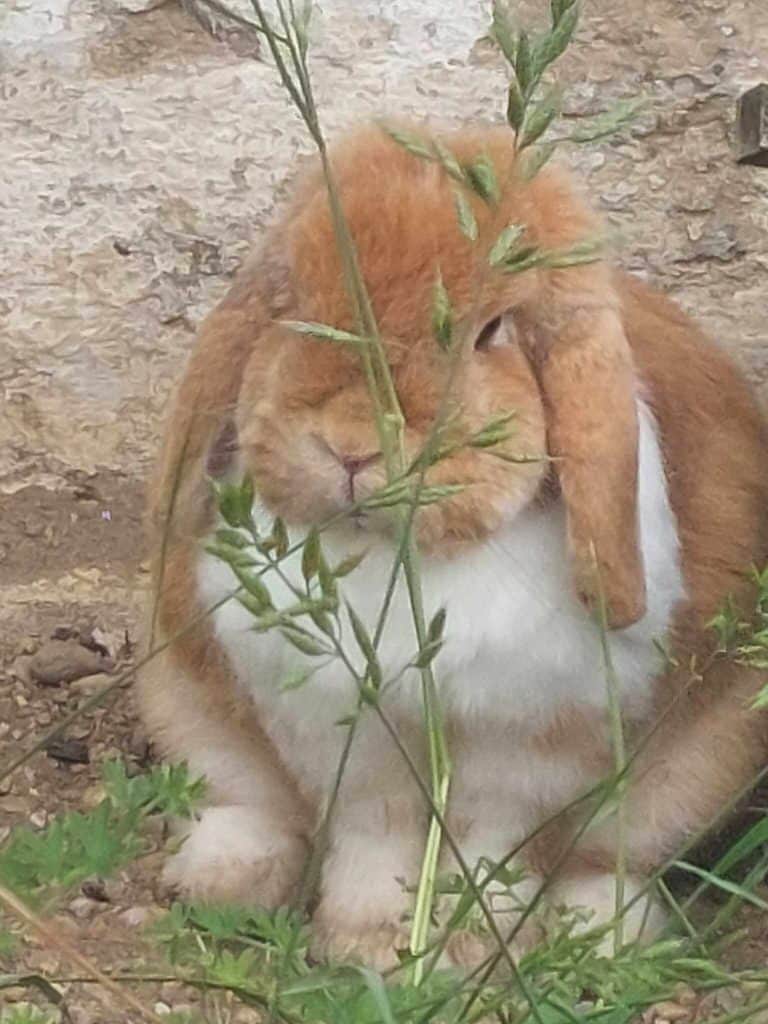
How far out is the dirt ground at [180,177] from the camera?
270cm

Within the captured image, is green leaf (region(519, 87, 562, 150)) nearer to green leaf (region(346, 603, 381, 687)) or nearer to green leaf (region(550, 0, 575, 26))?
green leaf (region(550, 0, 575, 26))

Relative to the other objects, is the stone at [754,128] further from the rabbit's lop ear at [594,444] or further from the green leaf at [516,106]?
the green leaf at [516,106]

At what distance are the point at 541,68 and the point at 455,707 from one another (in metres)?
0.79

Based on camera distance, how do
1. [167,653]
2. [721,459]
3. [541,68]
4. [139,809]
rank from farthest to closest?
1. [167,653]
2. [721,459]
3. [139,809]
4. [541,68]

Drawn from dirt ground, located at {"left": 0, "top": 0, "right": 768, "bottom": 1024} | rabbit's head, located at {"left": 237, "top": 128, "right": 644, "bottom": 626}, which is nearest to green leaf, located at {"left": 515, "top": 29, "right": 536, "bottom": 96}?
rabbit's head, located at {"left": 237, "top": 128, "right": 644, "bottom": 626}

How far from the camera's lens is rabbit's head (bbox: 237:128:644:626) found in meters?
1.72

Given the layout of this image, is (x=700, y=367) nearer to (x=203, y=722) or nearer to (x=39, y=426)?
(x=203, y=722)

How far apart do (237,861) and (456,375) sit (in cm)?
71

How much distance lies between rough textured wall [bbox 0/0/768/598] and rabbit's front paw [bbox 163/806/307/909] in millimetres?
707

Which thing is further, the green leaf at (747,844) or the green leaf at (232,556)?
the green leaf at (747,844)

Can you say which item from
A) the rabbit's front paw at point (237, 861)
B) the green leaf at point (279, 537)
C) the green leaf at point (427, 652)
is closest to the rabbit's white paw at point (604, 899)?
the rabbit's front paw at point (237, 861)

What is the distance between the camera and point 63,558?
9.11ft

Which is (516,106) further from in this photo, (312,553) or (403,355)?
(403,355)

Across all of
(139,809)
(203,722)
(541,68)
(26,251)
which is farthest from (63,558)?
(541,68)
